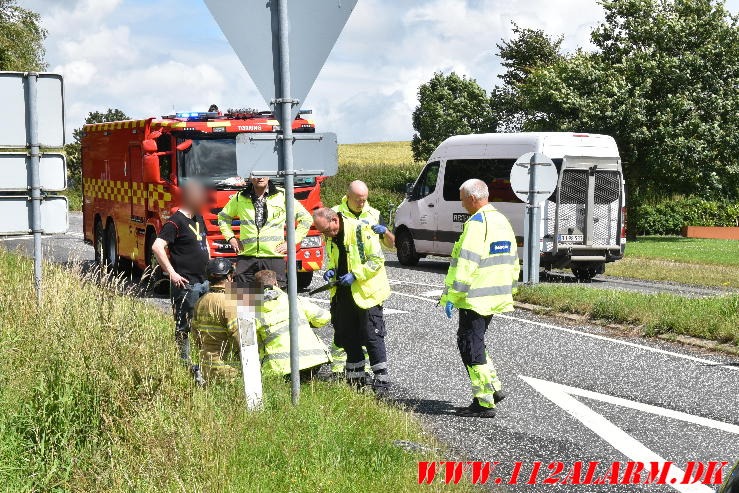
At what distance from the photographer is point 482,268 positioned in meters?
7.52

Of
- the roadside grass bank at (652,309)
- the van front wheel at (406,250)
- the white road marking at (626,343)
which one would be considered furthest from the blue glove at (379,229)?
the van front wheel at (406,250)

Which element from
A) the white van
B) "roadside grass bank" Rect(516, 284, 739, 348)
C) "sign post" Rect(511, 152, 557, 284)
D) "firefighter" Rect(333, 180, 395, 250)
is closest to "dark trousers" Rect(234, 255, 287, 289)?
"firefighter" Rect(333, 180, 395, 250)

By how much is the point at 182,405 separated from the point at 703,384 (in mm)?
4770

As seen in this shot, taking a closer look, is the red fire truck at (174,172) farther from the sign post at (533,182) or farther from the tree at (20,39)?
the tree at (20,39)

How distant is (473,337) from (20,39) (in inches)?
1507

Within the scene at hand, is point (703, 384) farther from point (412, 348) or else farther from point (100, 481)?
point (100, 481)

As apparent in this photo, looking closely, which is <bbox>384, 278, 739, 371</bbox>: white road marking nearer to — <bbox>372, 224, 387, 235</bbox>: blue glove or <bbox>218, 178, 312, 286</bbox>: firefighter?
<bbox>372, 224, 387, 235</bbox>: blue glove

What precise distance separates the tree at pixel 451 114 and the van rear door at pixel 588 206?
51.7 m

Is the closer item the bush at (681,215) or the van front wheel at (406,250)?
the van front wheel at (406,250)

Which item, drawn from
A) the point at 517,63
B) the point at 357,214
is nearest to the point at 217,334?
the point at 357,214

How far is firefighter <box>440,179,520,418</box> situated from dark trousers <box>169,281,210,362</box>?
185 centimetres

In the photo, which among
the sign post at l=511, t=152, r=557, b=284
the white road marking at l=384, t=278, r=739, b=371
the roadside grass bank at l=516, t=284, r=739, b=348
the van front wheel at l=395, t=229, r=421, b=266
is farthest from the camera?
the van front wheel at l=395, t=229, r=421, b=266

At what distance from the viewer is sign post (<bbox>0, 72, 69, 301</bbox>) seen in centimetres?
902

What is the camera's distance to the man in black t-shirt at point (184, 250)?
8219 mm
